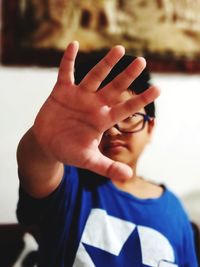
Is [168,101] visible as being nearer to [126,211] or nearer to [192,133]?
[192,133]

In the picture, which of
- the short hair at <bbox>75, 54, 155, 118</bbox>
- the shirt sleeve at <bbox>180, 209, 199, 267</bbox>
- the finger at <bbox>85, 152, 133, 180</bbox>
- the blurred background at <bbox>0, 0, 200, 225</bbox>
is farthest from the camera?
the blurred background at <bbox>0, 0, 200, 225</bbox>

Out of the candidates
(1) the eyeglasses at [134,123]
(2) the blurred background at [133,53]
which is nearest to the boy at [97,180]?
(1) the eyeglasses at [134,123]

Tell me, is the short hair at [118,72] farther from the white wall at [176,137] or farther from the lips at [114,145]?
the white wall at [176,137]

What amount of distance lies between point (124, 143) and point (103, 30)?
481 millimetres

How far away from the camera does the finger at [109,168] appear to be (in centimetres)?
38

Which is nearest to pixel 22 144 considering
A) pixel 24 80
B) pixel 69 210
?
pixel 69 210

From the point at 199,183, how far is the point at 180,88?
24cm

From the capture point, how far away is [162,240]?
566 mm

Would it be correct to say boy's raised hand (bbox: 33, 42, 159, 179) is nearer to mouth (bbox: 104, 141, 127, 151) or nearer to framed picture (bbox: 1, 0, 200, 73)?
mouth (bbox: 104, 141, 127, 151)

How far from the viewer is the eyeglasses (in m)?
0.51

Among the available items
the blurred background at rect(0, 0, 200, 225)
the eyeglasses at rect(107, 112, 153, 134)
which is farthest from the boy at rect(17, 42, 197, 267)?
the blurred background at rect(0, 0, 200, 225)

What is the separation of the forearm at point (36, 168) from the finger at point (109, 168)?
68mm

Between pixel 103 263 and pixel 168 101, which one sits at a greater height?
pixel 168 101

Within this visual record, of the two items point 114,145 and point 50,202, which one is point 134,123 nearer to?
point 114,145
